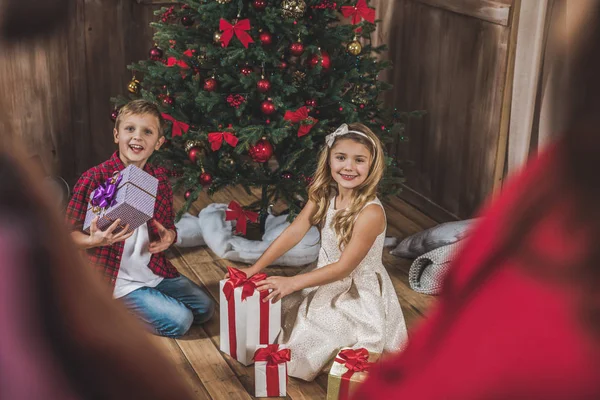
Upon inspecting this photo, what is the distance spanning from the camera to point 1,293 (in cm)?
17

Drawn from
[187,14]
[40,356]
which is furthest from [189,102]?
[40,356]

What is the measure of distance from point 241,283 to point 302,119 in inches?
31.1

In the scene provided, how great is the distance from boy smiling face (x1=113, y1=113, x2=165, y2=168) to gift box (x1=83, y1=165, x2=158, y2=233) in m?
0.17

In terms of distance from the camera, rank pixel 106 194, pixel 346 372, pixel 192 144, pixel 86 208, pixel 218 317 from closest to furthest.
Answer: pixel 346 372, pixel 106 194, pixel 86 208, pixel 218 317, pixel 192 144

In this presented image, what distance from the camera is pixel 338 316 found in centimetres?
246

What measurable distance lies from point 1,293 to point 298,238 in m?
2.46

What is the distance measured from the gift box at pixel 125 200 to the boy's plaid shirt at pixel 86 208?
0.09 meters

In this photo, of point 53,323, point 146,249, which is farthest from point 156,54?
point 53,323

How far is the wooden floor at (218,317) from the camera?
2291mm

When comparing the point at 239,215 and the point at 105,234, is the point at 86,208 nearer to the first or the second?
the point at 105,234

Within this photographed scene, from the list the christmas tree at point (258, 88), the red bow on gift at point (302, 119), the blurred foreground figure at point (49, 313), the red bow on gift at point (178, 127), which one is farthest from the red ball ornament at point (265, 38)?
the blurred foreground figure at point (49, 313)

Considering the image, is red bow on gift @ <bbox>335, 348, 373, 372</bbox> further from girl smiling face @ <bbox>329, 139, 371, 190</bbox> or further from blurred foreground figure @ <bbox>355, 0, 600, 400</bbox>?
blurred foreground figure @ <bbox>355, 0, 600, 400</bbox>

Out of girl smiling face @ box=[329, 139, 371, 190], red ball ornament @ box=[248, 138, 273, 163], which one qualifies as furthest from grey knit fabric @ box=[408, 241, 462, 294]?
red ball ornament @ box=[248, 138, 273, 163]

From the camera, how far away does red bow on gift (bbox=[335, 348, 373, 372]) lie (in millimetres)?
2070
